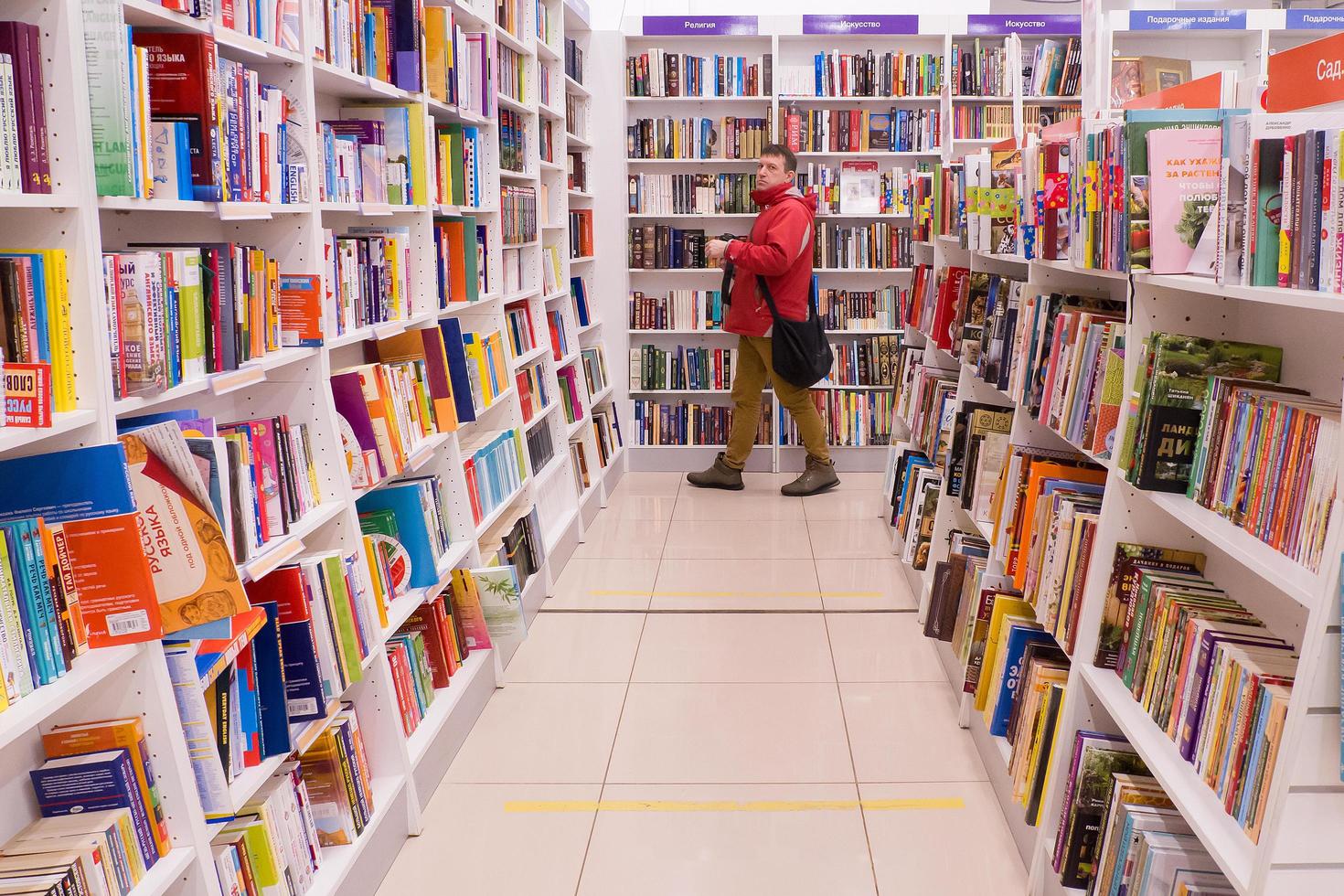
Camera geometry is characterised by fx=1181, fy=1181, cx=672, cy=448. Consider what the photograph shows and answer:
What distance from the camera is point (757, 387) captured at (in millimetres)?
6477

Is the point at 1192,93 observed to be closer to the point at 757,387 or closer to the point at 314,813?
the point at 314,813

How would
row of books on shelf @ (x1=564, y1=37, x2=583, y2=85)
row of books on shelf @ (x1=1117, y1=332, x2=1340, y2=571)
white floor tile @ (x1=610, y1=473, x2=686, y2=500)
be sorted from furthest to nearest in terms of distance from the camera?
white floor tile @ (x1=610, y1=473, x2=686, y2=500), row of books on shelf @ (x1=564, y1=37, x2=583, y2=85), row of books on shelf @ (x1=1117, y1=332, x2=1340, y2=571)

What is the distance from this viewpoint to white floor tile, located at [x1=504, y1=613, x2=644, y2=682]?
3.97 meters

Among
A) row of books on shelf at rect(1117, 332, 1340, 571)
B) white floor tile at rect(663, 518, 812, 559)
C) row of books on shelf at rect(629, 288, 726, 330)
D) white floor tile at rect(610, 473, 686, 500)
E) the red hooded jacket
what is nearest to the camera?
row of books on shelf at rect(1117, 332, 1340, 571)

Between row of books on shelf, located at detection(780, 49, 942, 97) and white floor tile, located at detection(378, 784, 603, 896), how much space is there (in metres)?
5.00

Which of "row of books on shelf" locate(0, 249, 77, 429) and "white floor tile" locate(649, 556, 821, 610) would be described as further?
"white floor tile" locate(649, 556, 821, 610)

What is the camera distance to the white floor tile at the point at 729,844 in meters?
2.67

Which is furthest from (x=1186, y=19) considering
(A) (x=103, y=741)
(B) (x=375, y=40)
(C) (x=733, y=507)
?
(A) (x=103, y=741)

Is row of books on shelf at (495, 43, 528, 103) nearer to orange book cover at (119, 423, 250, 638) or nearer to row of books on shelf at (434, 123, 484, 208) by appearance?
row of books on shelf at (434, 123, 484, 208)

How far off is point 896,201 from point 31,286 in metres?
5.98

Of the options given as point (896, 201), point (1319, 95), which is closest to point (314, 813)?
point (1319, 95)

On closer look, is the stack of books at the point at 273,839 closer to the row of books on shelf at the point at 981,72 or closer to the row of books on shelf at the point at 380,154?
the row of books on shelf at the point at 380,154

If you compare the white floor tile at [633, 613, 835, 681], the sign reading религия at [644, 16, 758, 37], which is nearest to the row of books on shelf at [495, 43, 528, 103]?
the sign reading религия at [644, 16, 758, 37]

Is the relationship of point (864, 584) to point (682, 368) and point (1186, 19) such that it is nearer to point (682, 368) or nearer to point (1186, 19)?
point (682, 368)
